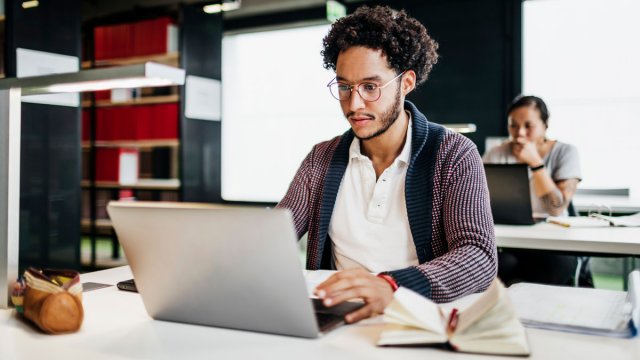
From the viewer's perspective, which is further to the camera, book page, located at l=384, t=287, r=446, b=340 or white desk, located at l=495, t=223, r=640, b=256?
white desk, located at l=495, t=223, r=640, b=256

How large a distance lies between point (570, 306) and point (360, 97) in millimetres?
739

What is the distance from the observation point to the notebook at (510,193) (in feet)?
7.88

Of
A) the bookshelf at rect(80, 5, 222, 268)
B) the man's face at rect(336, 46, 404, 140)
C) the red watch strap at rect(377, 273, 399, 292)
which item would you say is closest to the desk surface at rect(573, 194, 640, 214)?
the man's face at rect(336, 46, 404, 140)

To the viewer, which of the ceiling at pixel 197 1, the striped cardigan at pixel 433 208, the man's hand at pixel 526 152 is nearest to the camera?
the striped cardigan at pixel 433 208

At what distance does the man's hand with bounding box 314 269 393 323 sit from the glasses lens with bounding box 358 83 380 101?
621 millimetres

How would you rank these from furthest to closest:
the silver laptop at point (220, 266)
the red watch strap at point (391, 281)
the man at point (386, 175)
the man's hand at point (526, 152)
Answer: the man's hand at point (526, 152) < the man at point (386, 175) < the red watch strap at point (391, 281) < the silver laptop at point (220, 266)

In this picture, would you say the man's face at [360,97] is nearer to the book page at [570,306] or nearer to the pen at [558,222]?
the book page at [570,306]

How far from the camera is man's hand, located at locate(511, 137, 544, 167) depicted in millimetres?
2854

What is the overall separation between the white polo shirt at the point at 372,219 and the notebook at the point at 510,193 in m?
0.94

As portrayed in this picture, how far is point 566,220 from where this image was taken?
2.54 metres

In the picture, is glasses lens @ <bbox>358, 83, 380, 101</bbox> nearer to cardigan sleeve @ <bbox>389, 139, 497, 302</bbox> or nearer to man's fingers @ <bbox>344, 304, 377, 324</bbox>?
cardigan sleeve @ <bbox>389, 139, 497, 302</bbox>

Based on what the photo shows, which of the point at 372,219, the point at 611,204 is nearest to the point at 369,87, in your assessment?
the point at 372,219

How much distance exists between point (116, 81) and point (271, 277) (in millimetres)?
466

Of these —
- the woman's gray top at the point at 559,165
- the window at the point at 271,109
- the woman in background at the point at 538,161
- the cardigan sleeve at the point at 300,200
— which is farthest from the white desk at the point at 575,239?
the window at the point at 271,109
